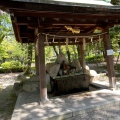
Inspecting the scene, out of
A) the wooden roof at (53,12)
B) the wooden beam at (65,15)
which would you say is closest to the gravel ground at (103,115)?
the wooden roof at (53,12)

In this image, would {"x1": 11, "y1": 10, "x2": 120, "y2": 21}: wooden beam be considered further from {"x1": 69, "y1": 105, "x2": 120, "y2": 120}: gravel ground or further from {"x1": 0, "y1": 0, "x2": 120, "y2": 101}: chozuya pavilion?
Result: {"x1": 69, "y1": 105, "x2": 120, "y2": 120}: gravel ground

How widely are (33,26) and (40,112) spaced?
2302 mm

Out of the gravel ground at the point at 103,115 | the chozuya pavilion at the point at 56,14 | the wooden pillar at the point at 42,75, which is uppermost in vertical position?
the chozuya pavilion at the point at 56,14

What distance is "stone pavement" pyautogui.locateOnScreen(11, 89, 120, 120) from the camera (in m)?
3.42

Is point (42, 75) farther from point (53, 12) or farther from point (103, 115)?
point (103, 115)

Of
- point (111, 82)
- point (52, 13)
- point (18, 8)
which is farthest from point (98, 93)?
point (18, 8)

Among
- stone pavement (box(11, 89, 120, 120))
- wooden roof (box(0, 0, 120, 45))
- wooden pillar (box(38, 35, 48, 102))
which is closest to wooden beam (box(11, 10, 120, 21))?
wooden roof (box(0, 0, 120, 45))

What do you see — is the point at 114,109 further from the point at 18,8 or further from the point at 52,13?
the point at 18,8

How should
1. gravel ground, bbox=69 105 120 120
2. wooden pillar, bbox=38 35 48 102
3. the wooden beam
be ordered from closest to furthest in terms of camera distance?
gravel ground, bbox=69 105 120 120
the wooden beam
wooden pillar, bbox=38 35 48 102

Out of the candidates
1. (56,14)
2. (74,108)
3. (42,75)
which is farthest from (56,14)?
(74,108)

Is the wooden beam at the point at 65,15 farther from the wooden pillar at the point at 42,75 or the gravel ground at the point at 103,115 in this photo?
the gravel ground at the point at 103,115

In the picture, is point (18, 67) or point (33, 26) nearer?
point (33, 26)

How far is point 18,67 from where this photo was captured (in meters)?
18.1

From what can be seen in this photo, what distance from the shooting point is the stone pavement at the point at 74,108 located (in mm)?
3424
